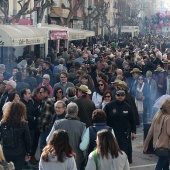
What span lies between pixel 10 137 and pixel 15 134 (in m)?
0.08

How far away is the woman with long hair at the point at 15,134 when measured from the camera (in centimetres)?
776

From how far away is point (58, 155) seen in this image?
5.93 metres

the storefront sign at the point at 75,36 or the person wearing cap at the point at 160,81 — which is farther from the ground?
the storefront sign at the point at 75,36

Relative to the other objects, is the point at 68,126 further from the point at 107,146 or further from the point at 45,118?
the point at 107,146

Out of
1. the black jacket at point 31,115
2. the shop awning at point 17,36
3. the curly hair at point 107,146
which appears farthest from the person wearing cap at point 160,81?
the curly hair at point 107,146

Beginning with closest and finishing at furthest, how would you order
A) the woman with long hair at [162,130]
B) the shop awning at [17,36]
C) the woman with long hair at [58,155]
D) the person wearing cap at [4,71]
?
the woman with long hair at [58,155] < the woman with long hair at [162,130] < the person wearing cap at [4,71] < the shop awning at [17,36]

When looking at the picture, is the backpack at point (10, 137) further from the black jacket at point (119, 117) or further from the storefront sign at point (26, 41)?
the storefront sign at point (26, 41)

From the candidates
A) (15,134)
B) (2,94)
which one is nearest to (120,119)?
(15,134)

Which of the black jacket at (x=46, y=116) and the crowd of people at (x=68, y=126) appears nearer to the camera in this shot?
the crowd of people at (x=68, y=126)

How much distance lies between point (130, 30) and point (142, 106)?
51.3 metres

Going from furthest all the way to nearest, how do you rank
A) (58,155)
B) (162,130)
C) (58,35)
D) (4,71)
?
(58,35), (4,71), (162,130), (58,155)

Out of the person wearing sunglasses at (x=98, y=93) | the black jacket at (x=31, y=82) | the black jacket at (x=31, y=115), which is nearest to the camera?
the black jacket at (x=31, y=115)

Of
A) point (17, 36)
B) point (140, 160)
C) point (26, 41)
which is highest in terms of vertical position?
point (17, 36)

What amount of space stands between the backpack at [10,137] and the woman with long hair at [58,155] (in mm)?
1817
